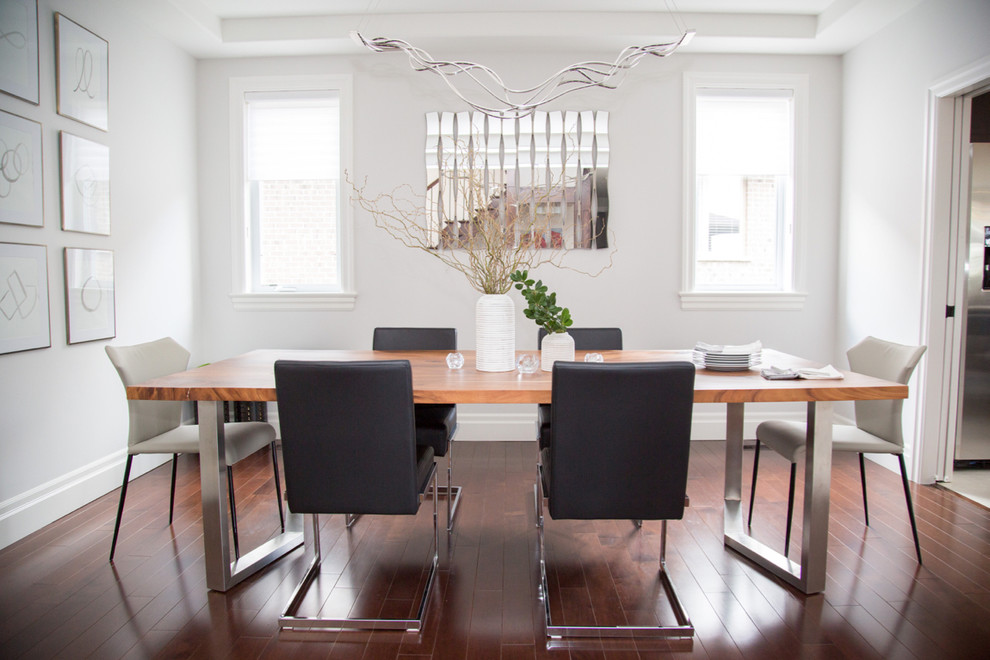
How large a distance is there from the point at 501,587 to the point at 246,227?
127 inches

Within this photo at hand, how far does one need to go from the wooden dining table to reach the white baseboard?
3.53 feet

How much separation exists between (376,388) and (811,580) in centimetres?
169

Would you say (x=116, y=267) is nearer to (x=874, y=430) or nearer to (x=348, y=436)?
(x=348, y=436)

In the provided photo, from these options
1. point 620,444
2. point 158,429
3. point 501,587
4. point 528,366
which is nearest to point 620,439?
point 620,444

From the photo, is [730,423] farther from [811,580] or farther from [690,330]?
[690,330]

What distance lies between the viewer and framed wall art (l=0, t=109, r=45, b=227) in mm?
2492

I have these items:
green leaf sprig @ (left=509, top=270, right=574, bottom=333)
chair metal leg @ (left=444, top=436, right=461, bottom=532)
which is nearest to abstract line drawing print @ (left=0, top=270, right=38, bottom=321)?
chair metal leg @ (left=444, top=436, right=461, bottom=532)

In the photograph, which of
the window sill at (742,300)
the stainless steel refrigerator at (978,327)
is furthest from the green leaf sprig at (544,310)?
the stainless steel refrigerator at (978,327)

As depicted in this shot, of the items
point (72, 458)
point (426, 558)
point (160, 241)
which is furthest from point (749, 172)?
point (72, 458)

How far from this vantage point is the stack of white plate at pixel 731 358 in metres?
2.19

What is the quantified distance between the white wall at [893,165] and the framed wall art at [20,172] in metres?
4.56

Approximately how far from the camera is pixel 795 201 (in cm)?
407

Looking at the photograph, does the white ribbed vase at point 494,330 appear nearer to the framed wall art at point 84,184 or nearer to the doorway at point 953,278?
the framed wall art at point 84,184

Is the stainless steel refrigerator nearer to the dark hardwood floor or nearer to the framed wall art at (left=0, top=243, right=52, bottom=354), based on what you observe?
the dark hardwood floor
